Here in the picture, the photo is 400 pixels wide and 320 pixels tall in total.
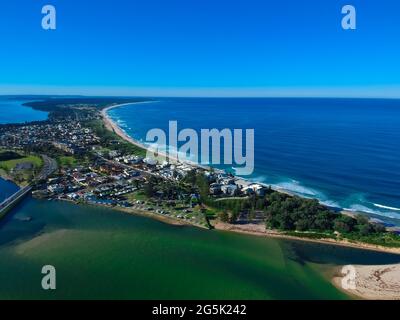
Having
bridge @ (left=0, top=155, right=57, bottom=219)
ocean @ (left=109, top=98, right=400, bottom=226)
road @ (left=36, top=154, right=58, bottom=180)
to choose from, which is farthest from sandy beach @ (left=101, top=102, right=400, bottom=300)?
road @ (left=36, top=154, right=58, bottom=180)

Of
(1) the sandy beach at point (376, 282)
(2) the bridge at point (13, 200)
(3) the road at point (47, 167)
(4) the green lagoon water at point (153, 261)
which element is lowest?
(1) the sandy beach at point (376, 282)

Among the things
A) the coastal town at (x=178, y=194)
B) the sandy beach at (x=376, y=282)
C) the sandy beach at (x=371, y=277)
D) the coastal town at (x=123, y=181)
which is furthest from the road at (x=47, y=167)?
the sandy beach at (x=376, y=282)

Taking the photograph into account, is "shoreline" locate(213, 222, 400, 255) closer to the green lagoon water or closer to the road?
the green lagoon water

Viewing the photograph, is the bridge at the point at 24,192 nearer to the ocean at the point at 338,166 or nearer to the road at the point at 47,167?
the road at the point at 47,167

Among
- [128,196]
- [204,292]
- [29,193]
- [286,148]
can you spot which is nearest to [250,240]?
[204,292]

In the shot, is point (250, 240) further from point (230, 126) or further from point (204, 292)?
point (230, 126)
